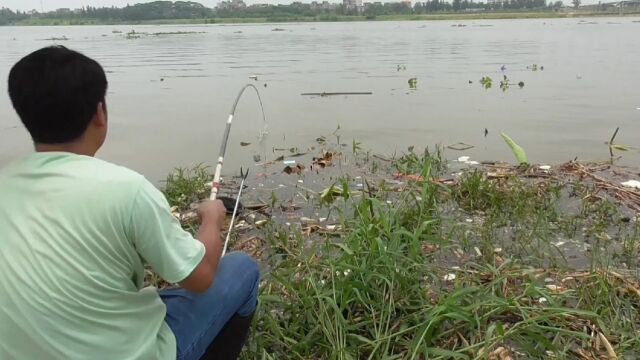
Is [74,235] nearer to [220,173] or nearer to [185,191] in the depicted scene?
[220,173]

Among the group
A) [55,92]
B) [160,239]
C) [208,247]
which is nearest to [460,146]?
[208,247]

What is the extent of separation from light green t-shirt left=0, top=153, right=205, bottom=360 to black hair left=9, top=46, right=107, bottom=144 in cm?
9

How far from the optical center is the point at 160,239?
1.64 meters

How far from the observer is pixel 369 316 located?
8.94 ft

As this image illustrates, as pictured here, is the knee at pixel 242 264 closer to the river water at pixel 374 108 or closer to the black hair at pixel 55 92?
the black hair at pixel 55 92

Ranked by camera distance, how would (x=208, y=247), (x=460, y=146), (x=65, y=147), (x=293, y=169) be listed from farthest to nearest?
(x=460, y=146) → (x=293, y=169) → (x=208, y=247) → (x=65, y=147)

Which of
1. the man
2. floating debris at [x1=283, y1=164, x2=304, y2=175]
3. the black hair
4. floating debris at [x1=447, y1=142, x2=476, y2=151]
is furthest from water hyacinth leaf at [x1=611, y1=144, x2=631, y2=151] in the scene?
the black hair

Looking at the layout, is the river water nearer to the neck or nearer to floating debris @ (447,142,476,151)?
floating debris @ (447,142,476,151)

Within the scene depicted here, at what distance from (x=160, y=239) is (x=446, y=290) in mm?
1812

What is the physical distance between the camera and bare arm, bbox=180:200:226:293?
1803 mm

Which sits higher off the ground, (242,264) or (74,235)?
(74,235)

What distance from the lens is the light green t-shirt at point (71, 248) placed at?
154 centimetres

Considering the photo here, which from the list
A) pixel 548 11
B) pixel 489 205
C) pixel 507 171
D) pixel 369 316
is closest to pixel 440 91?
pixel 507 171

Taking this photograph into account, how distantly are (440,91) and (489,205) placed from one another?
22.0 feet
